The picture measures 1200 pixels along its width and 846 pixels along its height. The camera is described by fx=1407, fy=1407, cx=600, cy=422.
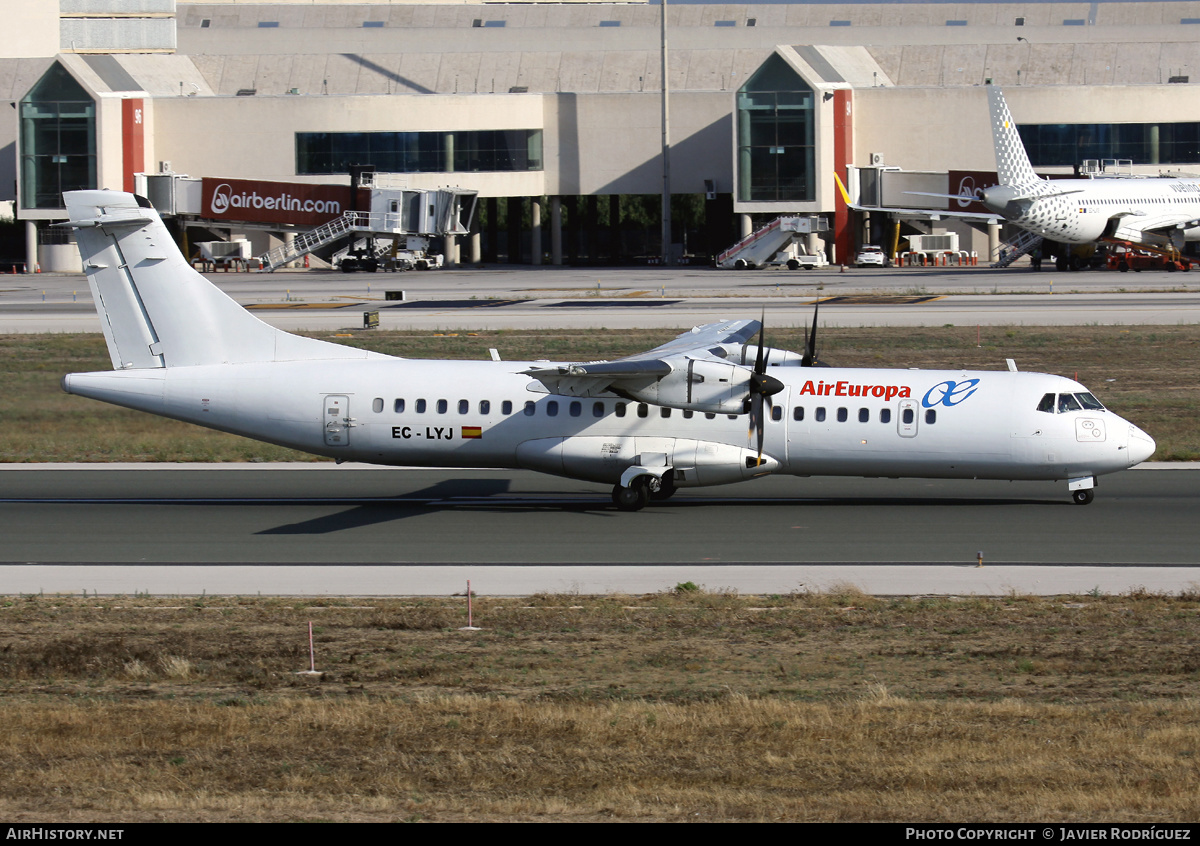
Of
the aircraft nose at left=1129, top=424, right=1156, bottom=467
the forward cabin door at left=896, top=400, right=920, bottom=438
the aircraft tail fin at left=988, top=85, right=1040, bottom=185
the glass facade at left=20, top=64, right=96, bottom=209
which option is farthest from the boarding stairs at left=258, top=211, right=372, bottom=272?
the aircraft nose at left=1129, top=424, right=1156, bottom=467

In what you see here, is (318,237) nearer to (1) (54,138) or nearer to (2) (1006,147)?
(1) (54,138)

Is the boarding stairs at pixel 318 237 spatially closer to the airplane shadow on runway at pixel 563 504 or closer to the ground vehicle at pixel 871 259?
the ground vehicle at pixel 871 259

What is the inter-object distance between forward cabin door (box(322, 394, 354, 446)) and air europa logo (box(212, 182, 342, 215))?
7310 cm

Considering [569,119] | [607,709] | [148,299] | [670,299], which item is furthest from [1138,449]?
[569,119]

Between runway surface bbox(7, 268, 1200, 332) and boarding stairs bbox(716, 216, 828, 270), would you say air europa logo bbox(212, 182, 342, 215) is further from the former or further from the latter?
boarding stairs bbox(716, 216, 828, 270)

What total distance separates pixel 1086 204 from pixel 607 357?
42.5m

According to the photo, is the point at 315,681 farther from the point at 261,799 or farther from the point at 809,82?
the point at 809,82

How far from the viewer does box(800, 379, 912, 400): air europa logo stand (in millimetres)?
27219

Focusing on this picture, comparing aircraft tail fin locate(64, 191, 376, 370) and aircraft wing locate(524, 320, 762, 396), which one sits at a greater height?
aircraft tail fin locate(64, 191, 376, 370)

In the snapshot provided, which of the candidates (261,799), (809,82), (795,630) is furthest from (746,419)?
(809,82)

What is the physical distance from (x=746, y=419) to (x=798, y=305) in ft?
113

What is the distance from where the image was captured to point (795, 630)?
18578 millimetres

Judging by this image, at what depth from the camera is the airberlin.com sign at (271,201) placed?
321 feet

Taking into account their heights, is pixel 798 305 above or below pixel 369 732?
above
